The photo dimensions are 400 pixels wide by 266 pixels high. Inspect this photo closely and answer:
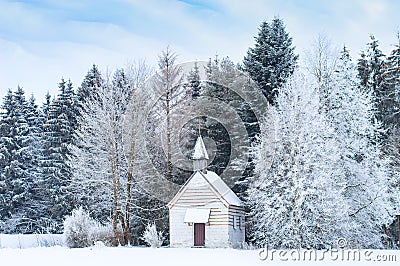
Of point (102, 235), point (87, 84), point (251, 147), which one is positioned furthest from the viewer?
point (87, 84)

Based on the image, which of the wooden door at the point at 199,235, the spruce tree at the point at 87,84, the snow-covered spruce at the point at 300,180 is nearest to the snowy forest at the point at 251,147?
the snow-covered spruce at the point at 300,180

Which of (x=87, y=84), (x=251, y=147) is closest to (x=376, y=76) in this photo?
(x=251, y=147)

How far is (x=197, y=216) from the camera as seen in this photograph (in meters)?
23.3

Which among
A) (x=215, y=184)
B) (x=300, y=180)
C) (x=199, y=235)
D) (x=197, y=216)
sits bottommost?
(x=199, y=235)

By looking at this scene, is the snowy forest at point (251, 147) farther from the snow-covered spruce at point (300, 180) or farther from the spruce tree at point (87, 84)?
the spruce tree at point (87, 84)

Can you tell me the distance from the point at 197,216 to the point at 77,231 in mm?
5979

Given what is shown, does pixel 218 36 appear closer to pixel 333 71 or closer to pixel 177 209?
pixel 333 71

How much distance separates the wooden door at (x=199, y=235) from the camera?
23656mm

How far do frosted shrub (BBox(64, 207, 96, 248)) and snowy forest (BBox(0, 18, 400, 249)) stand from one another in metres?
0.11

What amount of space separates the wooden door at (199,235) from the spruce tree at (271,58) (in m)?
10.3

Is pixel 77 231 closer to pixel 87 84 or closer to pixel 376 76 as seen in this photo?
pixel 87 84

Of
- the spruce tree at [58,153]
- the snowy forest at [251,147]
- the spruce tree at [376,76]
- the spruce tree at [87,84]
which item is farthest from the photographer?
the spruce tree at [87,84]

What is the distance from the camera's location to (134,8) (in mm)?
18562

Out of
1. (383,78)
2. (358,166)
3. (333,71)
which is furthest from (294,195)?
(383,78)
